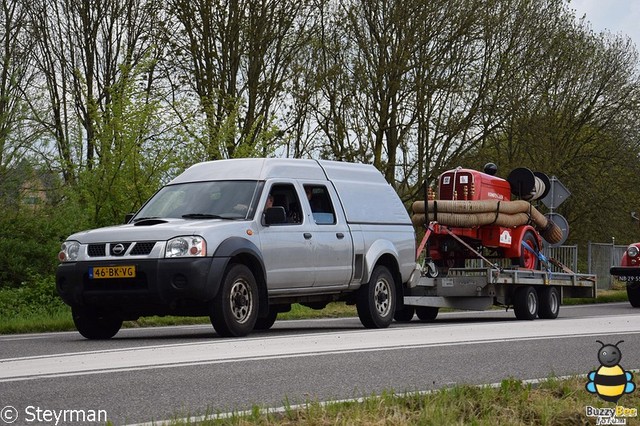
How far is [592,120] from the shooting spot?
137ft

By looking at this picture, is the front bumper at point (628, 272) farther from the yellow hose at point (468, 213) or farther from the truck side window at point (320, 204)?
the truck side window at point (320, 204)

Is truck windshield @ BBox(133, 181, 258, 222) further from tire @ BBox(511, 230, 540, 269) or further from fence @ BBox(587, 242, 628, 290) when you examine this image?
fence @ BBox(587, 242, 628, 290)

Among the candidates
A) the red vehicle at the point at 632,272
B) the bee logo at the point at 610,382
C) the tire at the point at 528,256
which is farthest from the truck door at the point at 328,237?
the red vehicle at the point at 632,272

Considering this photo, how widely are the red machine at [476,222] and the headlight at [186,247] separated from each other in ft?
24.7

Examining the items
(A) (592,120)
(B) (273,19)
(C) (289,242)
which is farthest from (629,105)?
(C) (289,242)

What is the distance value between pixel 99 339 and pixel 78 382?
507 cm

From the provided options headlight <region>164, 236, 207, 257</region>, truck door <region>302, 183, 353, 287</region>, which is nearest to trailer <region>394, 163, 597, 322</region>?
truck door <region>302, 183, 353, 287</region>

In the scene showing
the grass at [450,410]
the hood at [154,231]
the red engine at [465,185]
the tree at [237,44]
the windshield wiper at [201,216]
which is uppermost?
the tree at [237,44]

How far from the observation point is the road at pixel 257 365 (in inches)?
292

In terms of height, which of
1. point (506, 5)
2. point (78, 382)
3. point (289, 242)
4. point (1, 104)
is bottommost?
point (78, 382)

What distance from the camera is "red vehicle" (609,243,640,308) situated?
2498 centimetres

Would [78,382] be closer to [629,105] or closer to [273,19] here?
[273,19]

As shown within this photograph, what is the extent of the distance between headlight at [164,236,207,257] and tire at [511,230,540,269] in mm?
9101

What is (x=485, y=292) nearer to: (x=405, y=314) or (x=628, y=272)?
(x=405, y=314)
